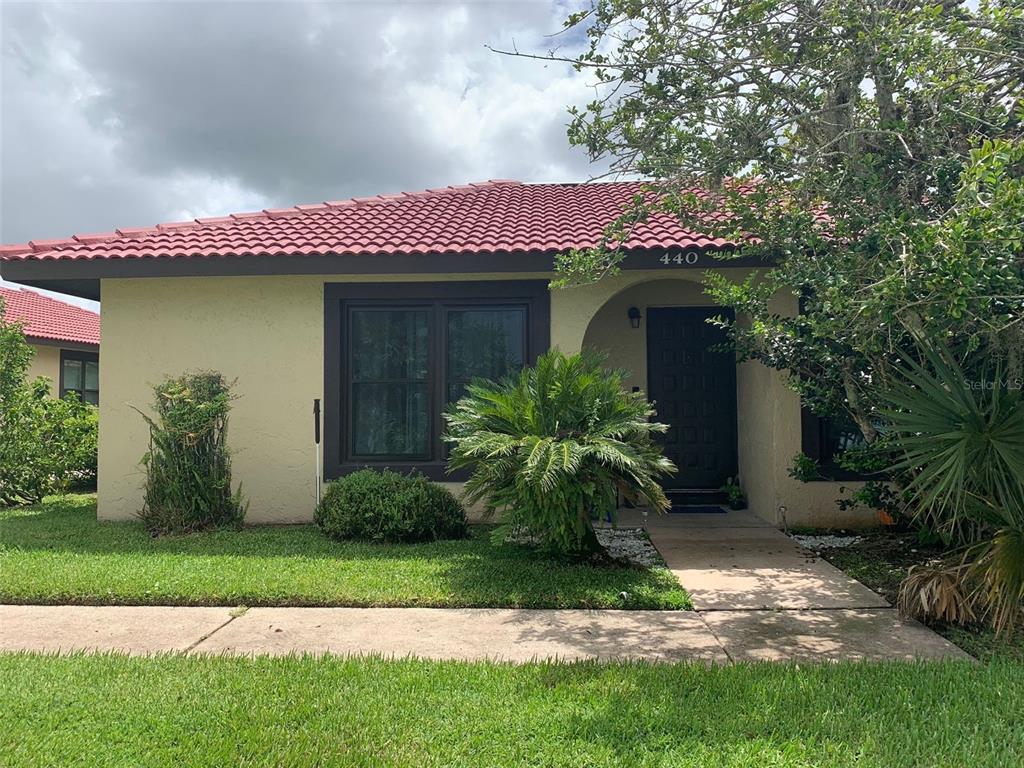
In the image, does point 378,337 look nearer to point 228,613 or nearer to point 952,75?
point 228,613

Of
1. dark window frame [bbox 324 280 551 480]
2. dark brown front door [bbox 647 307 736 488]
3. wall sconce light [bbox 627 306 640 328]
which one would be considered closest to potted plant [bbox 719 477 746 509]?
dark brown front door [bbox 647 307 736 488]

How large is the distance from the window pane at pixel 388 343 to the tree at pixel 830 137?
2.80m

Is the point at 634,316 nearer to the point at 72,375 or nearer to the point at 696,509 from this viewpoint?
the point at 696,509

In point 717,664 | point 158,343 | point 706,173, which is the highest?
point 706,173

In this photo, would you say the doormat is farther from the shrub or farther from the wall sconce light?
the shrub

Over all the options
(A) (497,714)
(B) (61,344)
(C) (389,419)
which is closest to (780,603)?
(A) (497,714)

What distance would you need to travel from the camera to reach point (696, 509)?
904cm

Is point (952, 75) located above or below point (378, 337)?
above

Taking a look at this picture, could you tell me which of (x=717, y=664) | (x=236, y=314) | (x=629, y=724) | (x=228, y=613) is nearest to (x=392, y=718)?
(x=629, y=724)

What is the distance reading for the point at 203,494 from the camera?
7.28 meters

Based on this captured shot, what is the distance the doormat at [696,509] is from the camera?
28.9 ft

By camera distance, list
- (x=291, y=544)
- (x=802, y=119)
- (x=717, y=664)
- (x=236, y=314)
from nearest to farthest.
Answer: (x=717, y=664), (x=802, y=119), (x=291, y=544), (x=236, y=314)

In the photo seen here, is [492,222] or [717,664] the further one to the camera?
[492,222]

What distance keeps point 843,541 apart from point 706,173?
417 centimetres
